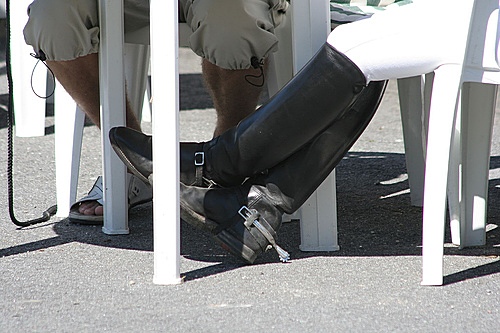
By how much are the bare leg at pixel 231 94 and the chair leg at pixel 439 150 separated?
64 cm

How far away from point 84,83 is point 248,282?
83 cm

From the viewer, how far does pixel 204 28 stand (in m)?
2.16

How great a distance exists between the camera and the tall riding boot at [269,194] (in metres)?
1.95

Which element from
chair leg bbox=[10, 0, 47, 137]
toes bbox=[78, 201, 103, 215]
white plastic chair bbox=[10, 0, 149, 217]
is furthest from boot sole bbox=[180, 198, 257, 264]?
chair leg bbox=[10, 0, 47, 137]

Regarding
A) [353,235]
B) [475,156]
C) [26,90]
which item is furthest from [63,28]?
[26,90]

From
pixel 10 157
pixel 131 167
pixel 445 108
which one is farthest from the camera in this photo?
pixel 10 157

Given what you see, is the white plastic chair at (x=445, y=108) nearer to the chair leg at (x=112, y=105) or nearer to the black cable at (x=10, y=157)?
the chair leg at (x=112, y=105)

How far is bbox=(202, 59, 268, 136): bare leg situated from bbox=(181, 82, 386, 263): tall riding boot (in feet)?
1.25

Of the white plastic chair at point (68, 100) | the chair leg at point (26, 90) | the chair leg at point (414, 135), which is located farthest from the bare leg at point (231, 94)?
the chair leg at point (26, 90)

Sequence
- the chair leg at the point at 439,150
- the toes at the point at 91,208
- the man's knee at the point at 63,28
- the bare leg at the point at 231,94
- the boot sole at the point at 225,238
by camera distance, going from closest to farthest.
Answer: the chair leg at the point at 439,150
the boot sole at the point at 225,238
the man's knee at the point at 63,28
the bare leg at the point at 231,94
the toes at the point at 91,208

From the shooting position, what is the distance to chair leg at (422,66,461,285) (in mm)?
1780

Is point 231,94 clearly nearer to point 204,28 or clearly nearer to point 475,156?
point 204,28

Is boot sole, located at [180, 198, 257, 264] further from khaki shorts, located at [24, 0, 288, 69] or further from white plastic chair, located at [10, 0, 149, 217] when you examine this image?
white plastic chair, located at [10, 0, 149, 217]

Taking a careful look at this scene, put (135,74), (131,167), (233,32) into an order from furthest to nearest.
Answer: (135,74), (233,32), (131,167)
